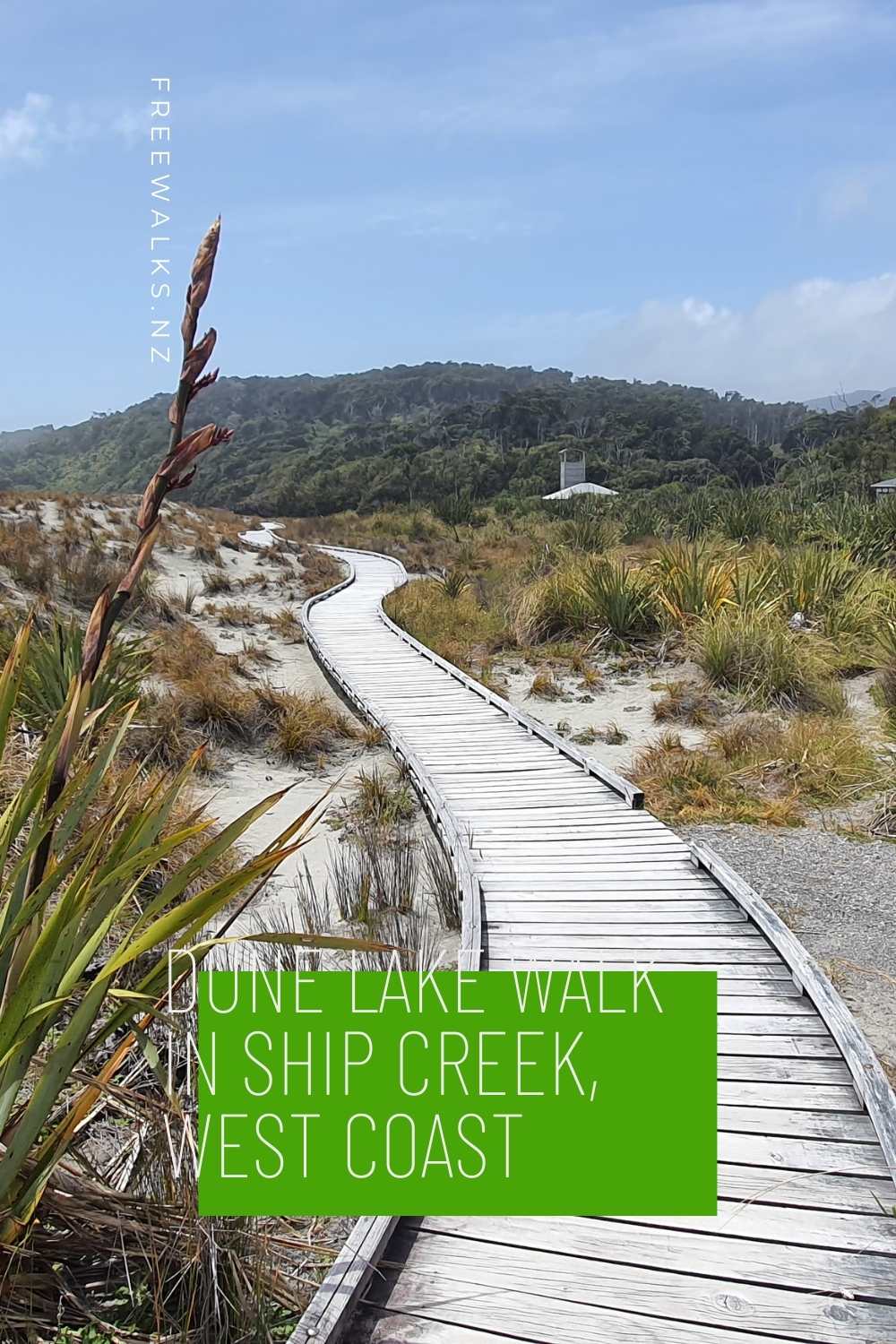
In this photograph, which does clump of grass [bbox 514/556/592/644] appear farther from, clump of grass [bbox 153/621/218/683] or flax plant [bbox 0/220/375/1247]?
flax plant [bbox 0/220/375/1247]

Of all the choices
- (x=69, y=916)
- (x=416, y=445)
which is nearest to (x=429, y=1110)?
(x=69, y=916)

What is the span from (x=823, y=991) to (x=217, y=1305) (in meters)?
2.42

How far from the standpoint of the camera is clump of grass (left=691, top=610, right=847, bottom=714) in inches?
334

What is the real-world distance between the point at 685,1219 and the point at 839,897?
2.75m

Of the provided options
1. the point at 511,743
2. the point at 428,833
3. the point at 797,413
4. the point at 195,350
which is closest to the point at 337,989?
the point at 195,350

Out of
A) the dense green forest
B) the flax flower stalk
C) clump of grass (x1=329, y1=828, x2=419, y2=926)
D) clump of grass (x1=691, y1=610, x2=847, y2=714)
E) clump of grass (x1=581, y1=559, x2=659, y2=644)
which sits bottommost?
clump of grass (x1=329, y1=828, x2=419, y2=926)

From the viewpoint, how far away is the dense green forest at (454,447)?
47344 mm

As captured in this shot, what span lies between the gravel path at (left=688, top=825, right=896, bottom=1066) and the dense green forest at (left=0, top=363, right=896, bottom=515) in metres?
17.6

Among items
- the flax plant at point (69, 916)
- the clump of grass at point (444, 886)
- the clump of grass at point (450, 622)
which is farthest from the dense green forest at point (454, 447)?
the flax plant at point (69, 916)

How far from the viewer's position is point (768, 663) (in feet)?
28.5

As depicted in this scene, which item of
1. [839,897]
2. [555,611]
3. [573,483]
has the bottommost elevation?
[839,897]

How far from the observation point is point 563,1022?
2961 millimetres

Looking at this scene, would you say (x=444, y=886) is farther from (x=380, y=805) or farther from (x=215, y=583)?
(x=215, y=583)

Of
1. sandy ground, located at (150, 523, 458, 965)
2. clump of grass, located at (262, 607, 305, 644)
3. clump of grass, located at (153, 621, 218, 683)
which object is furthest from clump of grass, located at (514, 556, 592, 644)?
clump of grass, located at (153, 621, 218, 683)
